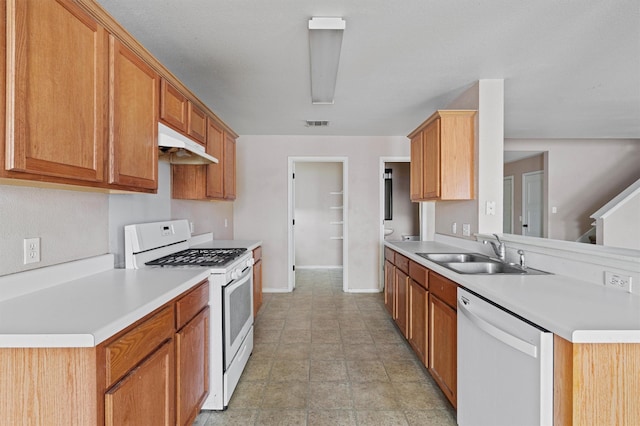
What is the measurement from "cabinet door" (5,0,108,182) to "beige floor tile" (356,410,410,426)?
198cm

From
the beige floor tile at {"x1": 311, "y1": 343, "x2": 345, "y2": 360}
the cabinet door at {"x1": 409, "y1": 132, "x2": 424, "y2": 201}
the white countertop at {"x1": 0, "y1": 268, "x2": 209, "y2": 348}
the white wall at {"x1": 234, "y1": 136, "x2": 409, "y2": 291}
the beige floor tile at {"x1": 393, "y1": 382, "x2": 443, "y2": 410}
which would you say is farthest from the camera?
the white wall at {"x1": 234, "y1": 136, "x2": 409, "y2": 291}

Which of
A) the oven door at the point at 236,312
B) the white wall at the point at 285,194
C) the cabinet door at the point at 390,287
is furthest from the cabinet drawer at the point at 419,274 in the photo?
the white wall at the point at 285,194

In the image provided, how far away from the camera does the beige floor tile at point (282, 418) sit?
1858mm

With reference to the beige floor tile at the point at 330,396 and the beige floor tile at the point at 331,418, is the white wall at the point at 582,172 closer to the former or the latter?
the beige floor tile at the point at 330,396

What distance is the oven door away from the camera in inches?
77.4

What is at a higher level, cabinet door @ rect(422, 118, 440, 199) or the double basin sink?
cabinet door @ rect(422, 118, 440, 199)

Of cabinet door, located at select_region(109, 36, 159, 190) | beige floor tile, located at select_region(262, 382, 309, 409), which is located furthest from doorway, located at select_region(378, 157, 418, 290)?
cabinet door, located at select_region(109, 36, 159, 190)

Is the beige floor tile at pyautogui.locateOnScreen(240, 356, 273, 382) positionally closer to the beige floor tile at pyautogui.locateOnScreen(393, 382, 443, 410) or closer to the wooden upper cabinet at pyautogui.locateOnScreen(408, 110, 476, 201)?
the beige floor tile at pyautogui.locateOnScreen(393, 382, 443, 410)

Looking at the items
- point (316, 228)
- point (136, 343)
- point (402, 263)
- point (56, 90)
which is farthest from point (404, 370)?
point (316, 228)

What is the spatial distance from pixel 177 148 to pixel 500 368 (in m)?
2.33

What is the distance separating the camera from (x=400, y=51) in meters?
2.15

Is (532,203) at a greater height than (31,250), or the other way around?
(532,203)

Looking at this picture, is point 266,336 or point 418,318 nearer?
point 418,318

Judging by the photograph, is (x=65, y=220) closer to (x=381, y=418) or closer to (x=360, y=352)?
(x=381, y=418)
